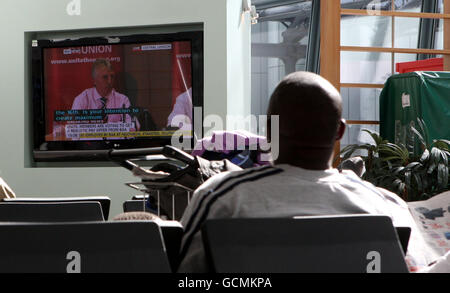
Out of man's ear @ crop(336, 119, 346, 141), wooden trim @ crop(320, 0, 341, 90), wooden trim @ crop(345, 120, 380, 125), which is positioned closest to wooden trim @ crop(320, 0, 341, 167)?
wooden trim @ crop(320, 0, 341, 90)

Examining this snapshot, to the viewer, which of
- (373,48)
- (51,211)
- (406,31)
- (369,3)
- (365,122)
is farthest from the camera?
(369,3)

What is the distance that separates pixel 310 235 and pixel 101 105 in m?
4.68

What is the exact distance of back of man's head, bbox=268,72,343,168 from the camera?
1.20 meters

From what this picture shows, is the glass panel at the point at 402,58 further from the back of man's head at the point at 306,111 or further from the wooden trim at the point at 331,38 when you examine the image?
the back of man's head at the point at 306,111

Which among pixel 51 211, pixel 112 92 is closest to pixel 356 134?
pixel 112 92

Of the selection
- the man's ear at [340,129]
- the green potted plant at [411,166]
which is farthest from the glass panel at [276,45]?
the man's ear at [340,129]

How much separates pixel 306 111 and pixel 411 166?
332 cm

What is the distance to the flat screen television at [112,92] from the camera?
17.4 ft

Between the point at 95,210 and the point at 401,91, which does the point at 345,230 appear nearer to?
the point at 95,210

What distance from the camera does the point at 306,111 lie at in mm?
1206

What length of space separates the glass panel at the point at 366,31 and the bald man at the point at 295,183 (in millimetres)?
4299

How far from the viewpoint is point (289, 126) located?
48.2 inches

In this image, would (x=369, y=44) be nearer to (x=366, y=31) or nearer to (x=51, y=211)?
(x=366, y=31)

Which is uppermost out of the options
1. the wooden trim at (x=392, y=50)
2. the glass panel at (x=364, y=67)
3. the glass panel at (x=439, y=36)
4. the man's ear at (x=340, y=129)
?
the glass panel at (x=439, y=36)
